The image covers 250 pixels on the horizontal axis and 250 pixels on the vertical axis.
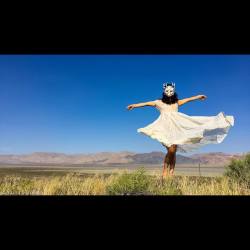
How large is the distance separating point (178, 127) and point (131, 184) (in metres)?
1.47

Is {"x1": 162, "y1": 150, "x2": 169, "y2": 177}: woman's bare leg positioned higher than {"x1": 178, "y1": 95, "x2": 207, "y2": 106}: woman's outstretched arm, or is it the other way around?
{"x1": 178, "y1": 95, "x2": 207, "y2": 106}: woman's outstretched arm

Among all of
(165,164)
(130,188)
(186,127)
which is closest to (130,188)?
(130,188)

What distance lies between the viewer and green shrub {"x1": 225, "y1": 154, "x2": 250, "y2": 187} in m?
8.39

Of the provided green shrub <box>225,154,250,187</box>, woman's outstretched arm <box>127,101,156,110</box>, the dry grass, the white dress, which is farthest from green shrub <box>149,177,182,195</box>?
green shrub <box>225,154,250,187</box>

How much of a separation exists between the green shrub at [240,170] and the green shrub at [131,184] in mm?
2179

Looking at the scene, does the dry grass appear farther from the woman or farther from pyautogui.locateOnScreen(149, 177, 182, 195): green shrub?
the woman

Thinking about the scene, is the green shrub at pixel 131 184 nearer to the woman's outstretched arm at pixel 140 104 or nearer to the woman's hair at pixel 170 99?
the woman's outstretched arm at pixel 140 104

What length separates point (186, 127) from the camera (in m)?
7.78

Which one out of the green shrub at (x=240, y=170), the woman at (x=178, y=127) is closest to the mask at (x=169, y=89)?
the woman at (x=178, y=127)
